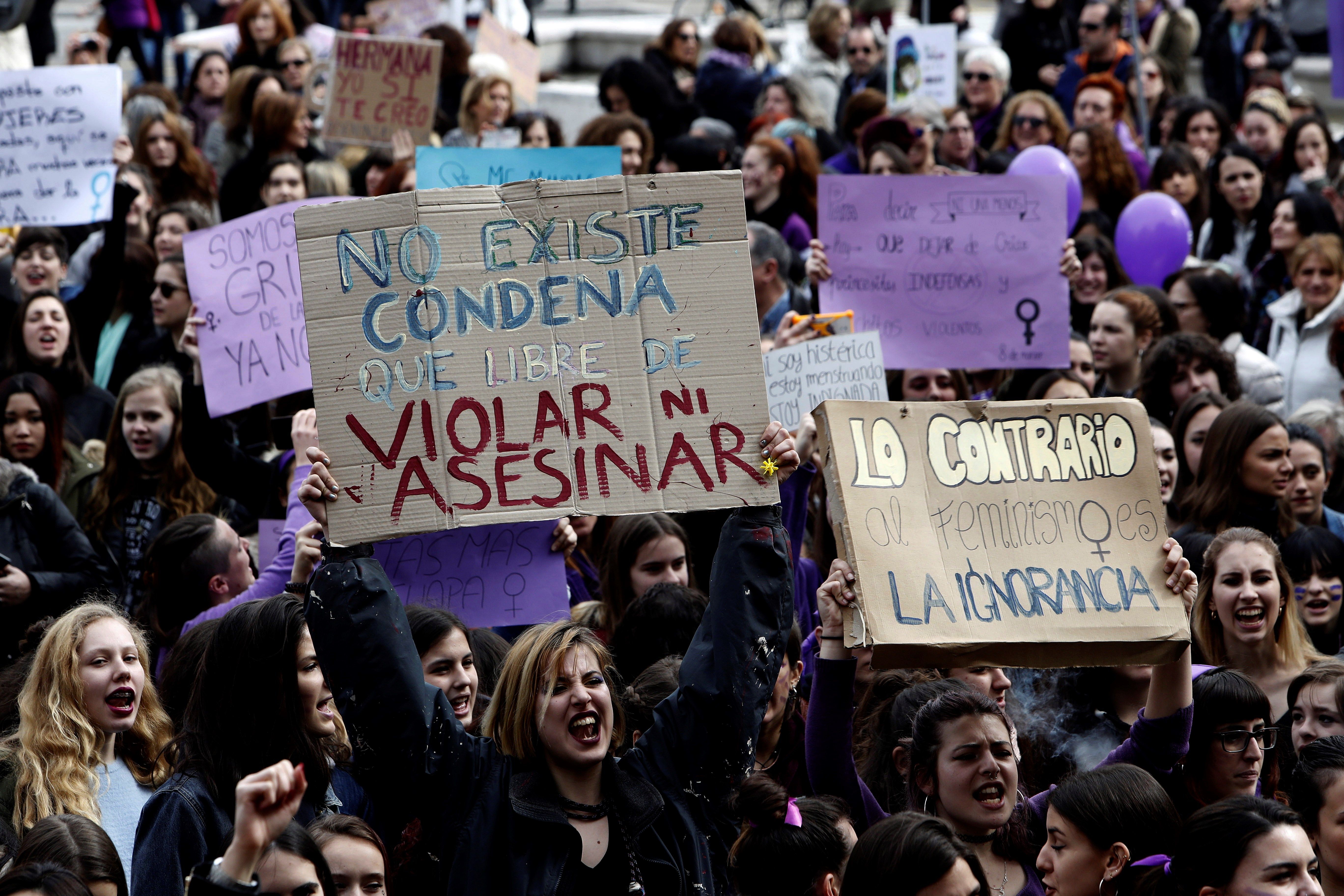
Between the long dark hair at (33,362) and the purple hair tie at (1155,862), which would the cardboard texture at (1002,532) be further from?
the long dark hair at (33,362)

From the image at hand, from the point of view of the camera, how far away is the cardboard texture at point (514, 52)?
1286 cm

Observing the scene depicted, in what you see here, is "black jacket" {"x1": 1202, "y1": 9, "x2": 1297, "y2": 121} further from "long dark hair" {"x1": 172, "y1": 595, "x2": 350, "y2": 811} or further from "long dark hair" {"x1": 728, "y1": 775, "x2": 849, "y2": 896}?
"long dark hair" {"x1": 172, "y1": 595, "x2": 350, "y2": 811}

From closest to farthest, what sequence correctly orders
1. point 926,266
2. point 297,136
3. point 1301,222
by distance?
point 926,266
point 1301,222
point 297,136

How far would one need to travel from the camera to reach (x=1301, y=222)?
30.3 feet

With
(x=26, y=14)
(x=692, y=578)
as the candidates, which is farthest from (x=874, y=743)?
(x=26, y=14)

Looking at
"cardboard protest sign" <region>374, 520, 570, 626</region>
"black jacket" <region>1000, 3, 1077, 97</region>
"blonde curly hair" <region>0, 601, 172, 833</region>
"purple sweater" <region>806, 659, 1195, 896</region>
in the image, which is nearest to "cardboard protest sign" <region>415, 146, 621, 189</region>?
"cardboard protest sign" <region>374, 520, 570, 626</region>

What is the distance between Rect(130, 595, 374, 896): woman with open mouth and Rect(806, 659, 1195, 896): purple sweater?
46.1 inches

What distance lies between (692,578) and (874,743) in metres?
1.20

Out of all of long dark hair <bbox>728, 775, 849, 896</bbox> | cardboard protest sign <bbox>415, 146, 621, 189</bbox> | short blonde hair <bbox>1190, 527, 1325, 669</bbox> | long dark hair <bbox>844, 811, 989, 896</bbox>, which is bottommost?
short blonde hair <bbox>1190, 527, 1325, 669</bbox>

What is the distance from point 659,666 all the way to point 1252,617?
203cm

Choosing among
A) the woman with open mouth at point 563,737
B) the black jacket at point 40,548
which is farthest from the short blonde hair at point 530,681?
the black jacket at point 40,548

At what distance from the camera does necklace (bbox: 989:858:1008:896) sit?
428cm

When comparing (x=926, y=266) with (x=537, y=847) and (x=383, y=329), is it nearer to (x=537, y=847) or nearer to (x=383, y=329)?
(x=383, y=329)

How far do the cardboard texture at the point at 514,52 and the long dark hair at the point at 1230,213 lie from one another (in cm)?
514
